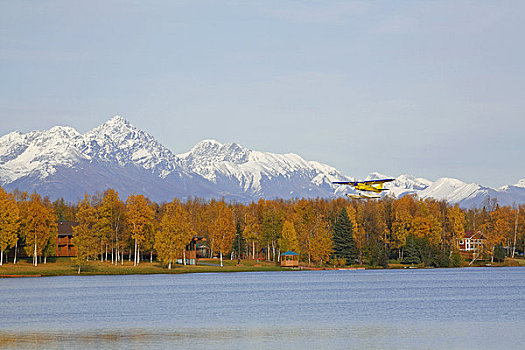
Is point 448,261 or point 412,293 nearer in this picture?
point 412,293

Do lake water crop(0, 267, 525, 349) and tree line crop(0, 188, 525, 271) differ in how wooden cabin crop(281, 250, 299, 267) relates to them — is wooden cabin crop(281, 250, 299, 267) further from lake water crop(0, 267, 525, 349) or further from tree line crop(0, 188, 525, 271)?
lake water crop(0, 267, 525, 349)

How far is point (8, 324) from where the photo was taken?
187 feet

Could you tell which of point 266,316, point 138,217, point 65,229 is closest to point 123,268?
point 138,217

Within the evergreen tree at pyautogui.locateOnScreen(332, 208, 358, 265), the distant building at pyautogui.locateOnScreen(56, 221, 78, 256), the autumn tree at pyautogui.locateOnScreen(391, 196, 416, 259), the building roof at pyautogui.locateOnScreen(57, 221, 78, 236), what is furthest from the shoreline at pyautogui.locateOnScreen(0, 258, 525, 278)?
the autumn tree at pyautogui.locateOnScreen(391, 196, 416, 259)

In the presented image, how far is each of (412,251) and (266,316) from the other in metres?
101

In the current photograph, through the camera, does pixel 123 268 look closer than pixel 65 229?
Yes

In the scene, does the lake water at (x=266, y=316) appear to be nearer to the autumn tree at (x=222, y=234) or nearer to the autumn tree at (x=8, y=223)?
the autumn tree at (x=8, y=223)

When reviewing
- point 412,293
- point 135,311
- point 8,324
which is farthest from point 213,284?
point 8,324

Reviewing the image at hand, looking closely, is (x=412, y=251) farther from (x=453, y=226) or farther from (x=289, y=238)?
(x=289, y=238)

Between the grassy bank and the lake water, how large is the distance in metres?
24.6

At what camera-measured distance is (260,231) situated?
166m

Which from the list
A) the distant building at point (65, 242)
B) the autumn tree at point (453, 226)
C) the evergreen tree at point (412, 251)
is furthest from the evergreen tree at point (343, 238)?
the distant building at point (65, 242)

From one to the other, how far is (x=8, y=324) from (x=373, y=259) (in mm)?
108932

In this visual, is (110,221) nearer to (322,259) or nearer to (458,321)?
(322,259)
